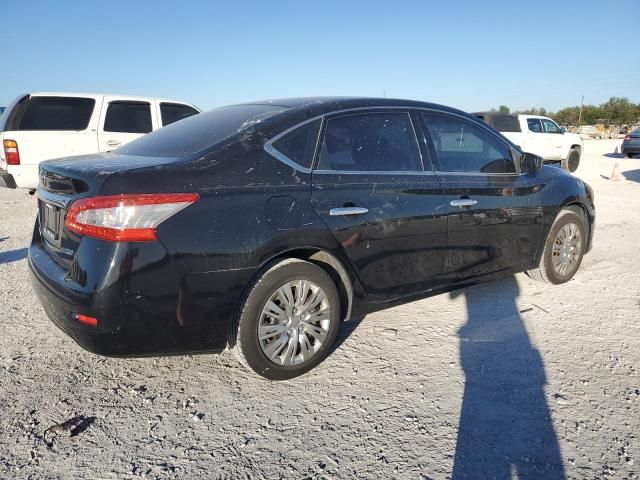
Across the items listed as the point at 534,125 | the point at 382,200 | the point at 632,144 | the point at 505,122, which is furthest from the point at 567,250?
the point at 632,144

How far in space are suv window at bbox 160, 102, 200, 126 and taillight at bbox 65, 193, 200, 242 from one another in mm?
7764

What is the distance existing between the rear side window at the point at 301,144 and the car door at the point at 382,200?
0.21 feet

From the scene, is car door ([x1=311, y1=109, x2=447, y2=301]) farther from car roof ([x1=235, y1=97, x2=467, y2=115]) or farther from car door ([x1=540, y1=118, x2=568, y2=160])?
car door ([x1=540, y1=118, x2=568, y2=160])

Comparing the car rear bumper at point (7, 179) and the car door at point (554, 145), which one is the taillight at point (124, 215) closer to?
the car rear bumper at point (7, 179)

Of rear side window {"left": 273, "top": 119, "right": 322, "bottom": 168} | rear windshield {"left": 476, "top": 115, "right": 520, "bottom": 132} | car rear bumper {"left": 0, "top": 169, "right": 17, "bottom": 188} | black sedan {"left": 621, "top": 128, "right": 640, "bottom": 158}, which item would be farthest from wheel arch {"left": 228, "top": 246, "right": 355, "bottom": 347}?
black sedan {"left": 621, "top": 128, "right": 640, "bottom": 158}

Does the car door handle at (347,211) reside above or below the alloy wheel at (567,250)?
above

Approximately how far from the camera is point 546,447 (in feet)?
7.36

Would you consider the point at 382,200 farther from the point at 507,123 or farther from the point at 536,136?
the point at 536,136

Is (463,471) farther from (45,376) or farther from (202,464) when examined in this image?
(45,376)

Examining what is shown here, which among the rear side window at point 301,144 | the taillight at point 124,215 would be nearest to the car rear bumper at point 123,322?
the taillight at point 124,215

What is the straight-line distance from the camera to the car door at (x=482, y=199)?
3537 millimetres

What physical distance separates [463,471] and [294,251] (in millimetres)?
1427

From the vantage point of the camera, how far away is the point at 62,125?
8.21 m

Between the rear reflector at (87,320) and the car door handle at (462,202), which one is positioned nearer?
the rear reflector at (87,320)
